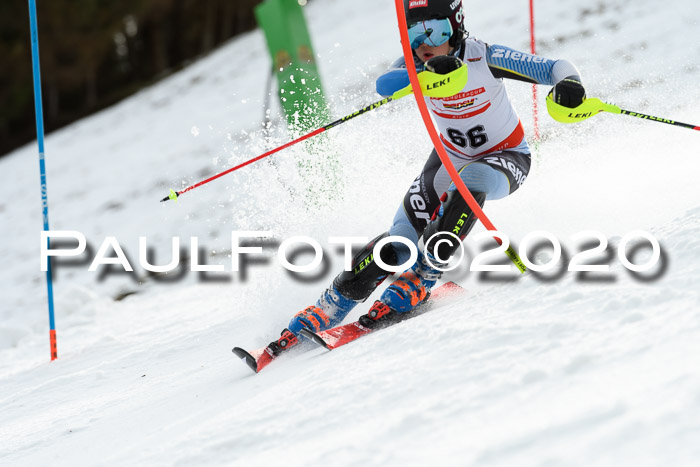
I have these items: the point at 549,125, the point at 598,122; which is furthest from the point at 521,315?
the point at 549,125

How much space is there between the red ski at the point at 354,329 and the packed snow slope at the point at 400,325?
0.28 ft

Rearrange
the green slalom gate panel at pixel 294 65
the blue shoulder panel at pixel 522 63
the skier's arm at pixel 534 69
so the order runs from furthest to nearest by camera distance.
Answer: the green slalom gate panel at pixel 294 65 < the blue shoulder panel at pixel 522 63 < the skier's arm at pixel 534 69

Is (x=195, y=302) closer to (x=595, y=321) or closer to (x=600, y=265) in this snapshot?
(x=600, y=265)

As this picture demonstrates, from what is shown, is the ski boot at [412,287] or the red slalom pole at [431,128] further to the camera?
the ski boot at [412,287]

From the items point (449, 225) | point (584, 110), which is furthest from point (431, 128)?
point (584, 110)

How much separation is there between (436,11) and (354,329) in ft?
5.02

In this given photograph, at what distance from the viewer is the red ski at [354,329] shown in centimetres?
275

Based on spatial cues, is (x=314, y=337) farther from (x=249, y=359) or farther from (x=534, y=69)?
(x=534, y=69)

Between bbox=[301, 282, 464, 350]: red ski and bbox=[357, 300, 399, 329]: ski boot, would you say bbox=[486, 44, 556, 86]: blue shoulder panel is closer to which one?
bbox=[301, 282, 464, 350]: red ski

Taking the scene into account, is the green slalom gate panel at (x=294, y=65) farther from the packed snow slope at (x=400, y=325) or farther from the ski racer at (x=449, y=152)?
the ski racer at (x=449, y=152)

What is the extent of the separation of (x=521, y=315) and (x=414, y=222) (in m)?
1.29

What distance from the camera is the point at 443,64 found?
2816 millimetres

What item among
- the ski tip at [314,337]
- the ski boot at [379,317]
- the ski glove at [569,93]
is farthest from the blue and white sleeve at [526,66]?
the ski tip at [314,337]

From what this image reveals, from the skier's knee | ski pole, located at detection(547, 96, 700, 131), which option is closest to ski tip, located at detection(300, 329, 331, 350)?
the skier's knee
